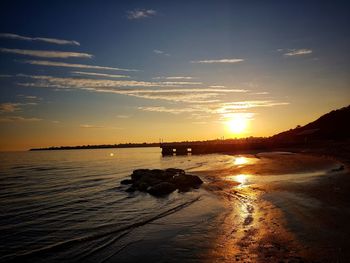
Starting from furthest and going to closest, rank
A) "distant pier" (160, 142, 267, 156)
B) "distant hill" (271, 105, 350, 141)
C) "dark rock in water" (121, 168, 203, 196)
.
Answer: "distant pier" (160, 142, 267, 156)
"distant hill" (271, 105, 350, 141)
"dark rock in water" (121, 168, 203, 196)

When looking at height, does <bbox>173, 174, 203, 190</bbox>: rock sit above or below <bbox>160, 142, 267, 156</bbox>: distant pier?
below

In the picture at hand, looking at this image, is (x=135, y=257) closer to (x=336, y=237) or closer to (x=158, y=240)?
(x=158, y=240)

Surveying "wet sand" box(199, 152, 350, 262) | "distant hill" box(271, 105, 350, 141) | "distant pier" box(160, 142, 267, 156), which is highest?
"distant hill" box(271, 105, 350, 141)

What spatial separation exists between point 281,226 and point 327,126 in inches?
3170

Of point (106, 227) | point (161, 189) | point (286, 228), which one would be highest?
point (286, 228)

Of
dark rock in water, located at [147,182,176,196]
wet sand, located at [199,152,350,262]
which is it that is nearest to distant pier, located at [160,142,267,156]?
dark rock in water, located at [147,182,176,196]

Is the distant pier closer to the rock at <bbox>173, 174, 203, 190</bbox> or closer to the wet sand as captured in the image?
the rock at <bbox>173, 174, 203, 190</bbox>

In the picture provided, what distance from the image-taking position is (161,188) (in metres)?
20.7

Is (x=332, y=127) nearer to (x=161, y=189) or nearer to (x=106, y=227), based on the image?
(x=161, y=189)

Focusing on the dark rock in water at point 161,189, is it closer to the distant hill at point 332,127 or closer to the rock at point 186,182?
the rock at point 186,182

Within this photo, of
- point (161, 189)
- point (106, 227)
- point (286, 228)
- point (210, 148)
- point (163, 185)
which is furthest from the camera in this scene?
point (210, 148)

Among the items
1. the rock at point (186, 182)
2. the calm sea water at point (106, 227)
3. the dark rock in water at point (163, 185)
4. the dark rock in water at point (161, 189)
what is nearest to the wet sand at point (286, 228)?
the calm sea water at point (106, 227)

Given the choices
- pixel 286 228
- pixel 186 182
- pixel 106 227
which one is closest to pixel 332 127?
pixel 186 182

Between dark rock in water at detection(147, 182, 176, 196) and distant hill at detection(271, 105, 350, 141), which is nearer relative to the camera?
dark rock in water at detection(147, 182, 176, 196)
